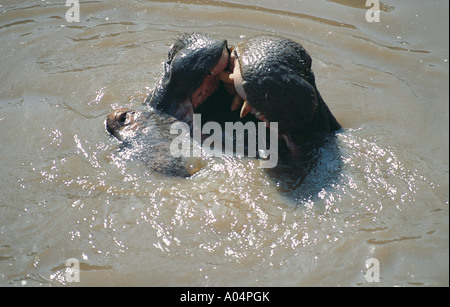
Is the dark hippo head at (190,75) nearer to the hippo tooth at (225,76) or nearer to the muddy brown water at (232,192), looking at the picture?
the hippo tooth at (225,76)

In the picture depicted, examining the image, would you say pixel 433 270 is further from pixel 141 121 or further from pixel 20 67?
pixel 20 67

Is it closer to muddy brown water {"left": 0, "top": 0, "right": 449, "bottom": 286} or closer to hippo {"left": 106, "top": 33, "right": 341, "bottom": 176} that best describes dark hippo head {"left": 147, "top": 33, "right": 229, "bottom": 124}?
hippo {"left": 106, "top": 33, "right": 341, "bottom": 176}

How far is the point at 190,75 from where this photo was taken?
154 inches

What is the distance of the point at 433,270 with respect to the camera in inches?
121

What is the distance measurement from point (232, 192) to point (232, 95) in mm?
764

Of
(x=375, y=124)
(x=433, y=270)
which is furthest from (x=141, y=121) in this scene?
(x=433, y=270)

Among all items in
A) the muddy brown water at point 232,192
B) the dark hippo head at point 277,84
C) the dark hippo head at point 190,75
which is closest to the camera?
the muddy brown water at point 232,192

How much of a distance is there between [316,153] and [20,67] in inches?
146

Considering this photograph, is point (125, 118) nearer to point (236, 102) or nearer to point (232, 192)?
point (236, 102)

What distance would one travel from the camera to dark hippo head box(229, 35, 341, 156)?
11.8 ft

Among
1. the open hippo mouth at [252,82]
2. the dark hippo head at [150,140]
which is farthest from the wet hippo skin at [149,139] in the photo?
the open hippo mouth at [252,82]

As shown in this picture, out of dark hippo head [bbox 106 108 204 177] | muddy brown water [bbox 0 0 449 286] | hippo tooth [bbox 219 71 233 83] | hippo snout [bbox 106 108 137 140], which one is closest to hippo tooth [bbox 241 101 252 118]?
hippo tooth [bbox 219 71 233 83]

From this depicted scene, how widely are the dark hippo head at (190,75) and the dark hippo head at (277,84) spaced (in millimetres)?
160

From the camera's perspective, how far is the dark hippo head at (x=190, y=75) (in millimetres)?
3848
